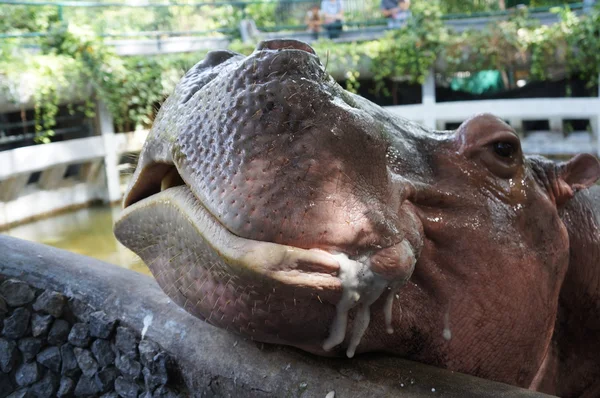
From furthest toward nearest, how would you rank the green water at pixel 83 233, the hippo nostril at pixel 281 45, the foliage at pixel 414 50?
1. the foliage at pixel 414 50
2. the green water at pixel 83 233
3. the hippo nostril at pixel 281 45

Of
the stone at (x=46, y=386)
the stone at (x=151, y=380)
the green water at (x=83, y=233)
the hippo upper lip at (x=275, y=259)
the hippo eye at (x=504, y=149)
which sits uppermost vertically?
the hippo eye at (x=504, y=149)

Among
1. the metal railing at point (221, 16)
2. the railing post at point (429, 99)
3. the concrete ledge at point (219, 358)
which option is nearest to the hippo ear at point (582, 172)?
the concrete ledge at point (219, 358)

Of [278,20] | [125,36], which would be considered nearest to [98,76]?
[125,36]

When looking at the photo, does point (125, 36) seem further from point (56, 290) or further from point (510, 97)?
point (56, 290)

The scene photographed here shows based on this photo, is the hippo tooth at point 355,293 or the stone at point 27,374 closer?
the hippo tooth at point 355,293

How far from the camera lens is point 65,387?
1.91m

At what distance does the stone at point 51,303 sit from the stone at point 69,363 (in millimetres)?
104

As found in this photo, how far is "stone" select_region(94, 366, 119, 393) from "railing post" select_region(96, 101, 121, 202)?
276 inches

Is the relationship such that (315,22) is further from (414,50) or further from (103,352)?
(103,352)

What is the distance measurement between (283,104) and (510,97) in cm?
888

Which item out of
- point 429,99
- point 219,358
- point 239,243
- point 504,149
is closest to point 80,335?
point 219,358

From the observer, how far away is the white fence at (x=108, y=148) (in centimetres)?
773

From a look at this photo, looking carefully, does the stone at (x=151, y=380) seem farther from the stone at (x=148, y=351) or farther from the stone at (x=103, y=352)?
the stone at (x=103, y=352)

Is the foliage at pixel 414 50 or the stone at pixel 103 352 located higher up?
the foliage at pixel 414 50
